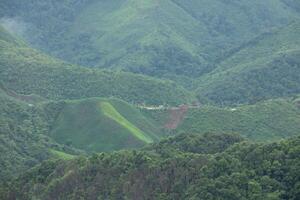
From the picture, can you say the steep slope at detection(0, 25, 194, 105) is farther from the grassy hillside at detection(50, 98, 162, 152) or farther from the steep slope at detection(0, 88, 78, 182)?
the grassy hillside at detection(50, 98, 162, 152)

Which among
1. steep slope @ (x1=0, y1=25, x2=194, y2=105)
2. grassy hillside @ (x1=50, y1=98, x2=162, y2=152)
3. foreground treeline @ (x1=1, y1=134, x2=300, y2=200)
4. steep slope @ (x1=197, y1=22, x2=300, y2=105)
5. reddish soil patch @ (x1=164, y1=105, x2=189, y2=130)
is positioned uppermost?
foreground treeline @ (x1=1, y1=134, x2=300, y2=200)

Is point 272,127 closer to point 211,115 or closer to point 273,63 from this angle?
point 211,115

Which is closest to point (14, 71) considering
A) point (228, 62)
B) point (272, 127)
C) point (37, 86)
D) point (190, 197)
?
point (37, 86)

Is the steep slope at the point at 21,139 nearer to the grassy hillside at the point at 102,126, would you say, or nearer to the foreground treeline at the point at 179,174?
the grassy hillside at the point at 102,126

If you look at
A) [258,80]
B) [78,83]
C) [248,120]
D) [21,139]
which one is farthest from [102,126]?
[258,80]

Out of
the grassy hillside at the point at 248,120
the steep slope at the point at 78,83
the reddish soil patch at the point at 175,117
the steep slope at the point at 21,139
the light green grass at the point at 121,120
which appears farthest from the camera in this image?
the steep slope at the point at 78,83

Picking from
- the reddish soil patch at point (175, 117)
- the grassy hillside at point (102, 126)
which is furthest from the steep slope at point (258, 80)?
the grassy hillside at point (102, 126)

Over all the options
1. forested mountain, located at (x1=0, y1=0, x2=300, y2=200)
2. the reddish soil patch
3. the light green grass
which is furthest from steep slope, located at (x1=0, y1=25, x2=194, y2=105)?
the light green grass
